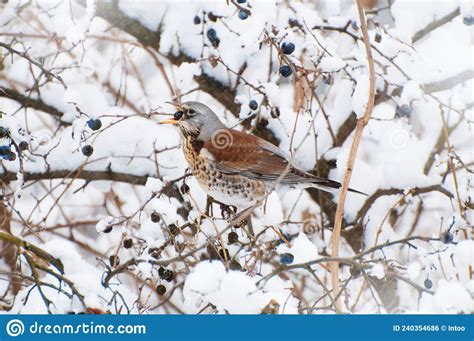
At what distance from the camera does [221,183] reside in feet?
9.19

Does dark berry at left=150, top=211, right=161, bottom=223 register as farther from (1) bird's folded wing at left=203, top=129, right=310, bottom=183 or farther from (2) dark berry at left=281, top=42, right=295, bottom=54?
(2) dark berry at left=281, top=42, right=295, bottom=54

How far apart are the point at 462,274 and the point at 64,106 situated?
193cm

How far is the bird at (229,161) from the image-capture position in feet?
9.20

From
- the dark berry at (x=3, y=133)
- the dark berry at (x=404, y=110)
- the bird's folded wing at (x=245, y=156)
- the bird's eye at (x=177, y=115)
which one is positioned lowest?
the dark berry at (x=3, y=133)

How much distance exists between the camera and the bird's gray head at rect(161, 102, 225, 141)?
2.81 meters

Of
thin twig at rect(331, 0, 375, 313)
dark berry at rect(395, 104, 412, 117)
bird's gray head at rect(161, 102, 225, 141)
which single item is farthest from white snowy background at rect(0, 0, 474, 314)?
thin twig at rect(331, 0, 375, 313)

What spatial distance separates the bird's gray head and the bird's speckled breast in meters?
0.04

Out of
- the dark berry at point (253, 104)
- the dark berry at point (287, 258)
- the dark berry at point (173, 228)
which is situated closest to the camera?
the dark berry at point (287, 258)

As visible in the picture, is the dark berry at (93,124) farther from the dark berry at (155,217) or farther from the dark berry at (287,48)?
the dark berry at (287,48)

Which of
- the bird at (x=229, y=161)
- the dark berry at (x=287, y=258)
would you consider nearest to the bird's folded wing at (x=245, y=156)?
the bird at (x=229, y=161)

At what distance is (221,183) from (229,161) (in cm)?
12

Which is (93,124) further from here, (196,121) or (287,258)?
(287,258)

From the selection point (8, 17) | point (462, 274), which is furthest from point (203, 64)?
point (462, 274)

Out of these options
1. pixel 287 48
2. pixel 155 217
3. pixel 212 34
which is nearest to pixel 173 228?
pixel 155 217
